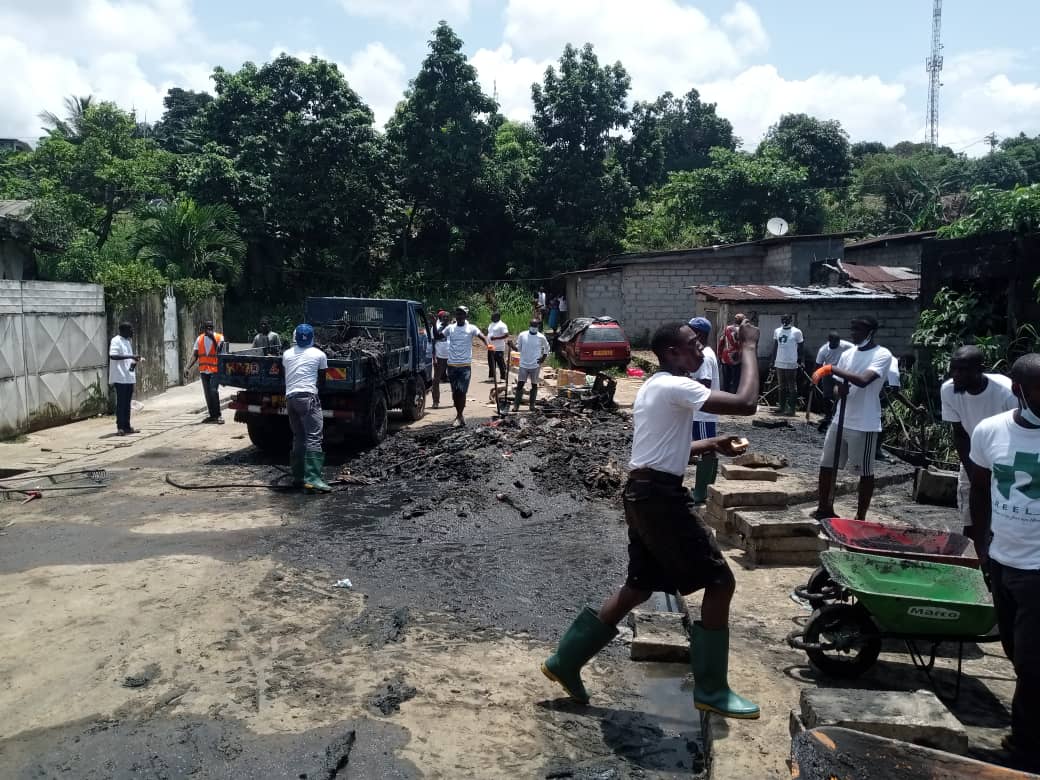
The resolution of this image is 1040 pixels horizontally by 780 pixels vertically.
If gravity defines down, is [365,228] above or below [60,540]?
above

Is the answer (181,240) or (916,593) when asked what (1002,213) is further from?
(181,240)

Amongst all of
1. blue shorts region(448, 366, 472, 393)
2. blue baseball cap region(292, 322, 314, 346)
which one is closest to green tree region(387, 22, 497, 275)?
blue shorts region(448, 366, 472, 393)

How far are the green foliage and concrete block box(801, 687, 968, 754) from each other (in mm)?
10067

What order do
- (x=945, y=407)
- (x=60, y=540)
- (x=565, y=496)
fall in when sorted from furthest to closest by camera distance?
(x=565, y=496)
(x=60, y=540)
(x=945, y=407)

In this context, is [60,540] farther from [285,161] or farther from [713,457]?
[285,161]

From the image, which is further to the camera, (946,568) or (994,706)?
(946,568)

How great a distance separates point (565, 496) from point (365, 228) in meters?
25.7

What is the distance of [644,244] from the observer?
34000 millimetres

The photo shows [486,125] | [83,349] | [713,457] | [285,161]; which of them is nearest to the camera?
[713,457]

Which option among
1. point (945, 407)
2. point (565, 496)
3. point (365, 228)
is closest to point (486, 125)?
point (365, 228)

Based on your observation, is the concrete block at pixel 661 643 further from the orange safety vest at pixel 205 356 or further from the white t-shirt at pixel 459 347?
the orange safety vest at pixel 205 356

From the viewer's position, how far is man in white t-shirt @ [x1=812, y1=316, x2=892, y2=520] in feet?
22.0

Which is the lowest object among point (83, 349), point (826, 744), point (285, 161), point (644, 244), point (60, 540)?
point (60, 540)

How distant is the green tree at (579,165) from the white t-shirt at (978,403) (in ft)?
92.4
